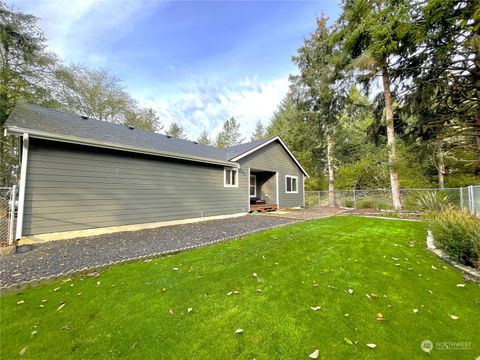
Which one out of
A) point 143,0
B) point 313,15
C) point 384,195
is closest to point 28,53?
point 143,0

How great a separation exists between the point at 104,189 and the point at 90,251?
2.56 meters

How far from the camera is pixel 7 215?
557cm

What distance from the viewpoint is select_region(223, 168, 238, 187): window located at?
35.1 feet

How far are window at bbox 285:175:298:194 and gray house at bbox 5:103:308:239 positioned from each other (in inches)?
179

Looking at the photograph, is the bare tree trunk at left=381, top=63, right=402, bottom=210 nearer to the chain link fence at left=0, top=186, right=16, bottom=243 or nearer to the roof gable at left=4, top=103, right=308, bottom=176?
the roof gable at left=4, top=103, right=308, bottom=176

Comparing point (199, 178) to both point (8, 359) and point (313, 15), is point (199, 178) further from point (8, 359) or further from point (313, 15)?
point (313, 15)

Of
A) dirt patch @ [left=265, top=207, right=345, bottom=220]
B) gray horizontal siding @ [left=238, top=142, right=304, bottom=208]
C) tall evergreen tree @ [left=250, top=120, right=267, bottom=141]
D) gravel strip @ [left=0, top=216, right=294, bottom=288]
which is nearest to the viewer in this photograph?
gravel strip @ [left=0, top=216, right=294, bottom=288]

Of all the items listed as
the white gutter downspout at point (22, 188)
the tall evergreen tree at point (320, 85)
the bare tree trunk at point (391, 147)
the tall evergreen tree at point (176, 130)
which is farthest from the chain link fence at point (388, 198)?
the tall evergreen tree at point (176, 130)

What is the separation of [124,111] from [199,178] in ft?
50.4

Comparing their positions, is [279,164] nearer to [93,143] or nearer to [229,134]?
[93,143]

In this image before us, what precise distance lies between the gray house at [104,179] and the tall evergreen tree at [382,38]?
25.0ft

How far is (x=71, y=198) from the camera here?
5.99 m

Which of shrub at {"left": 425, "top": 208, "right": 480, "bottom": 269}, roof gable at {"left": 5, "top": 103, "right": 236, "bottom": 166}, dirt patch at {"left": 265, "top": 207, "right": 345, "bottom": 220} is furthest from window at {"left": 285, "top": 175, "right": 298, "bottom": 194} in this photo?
shrub at {"left": 425, "top": 208, "right": 480, "bottom": 269}

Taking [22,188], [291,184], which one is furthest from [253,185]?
[22,188]
